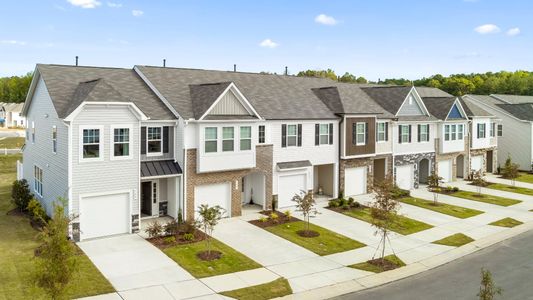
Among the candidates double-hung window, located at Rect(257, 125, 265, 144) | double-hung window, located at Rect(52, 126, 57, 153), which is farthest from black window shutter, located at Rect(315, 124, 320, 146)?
double-hung window, located at Rect(52, 126, 57, 153)

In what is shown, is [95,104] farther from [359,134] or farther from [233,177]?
[359,134]

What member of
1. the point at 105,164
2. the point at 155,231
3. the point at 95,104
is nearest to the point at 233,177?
the point at 155,231

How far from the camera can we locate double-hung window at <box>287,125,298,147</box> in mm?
29969

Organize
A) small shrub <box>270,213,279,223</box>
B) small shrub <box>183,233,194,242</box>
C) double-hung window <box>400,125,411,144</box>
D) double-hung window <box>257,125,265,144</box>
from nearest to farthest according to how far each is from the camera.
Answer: small shrub <box>183,233,194,242</box>
small shrub <box>270,213,279,223</box>
double-hung window <box>257,125,265,144</box>
double-hung window <box>400,125,411,144</box>

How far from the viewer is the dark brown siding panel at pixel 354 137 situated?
3228 centimetres

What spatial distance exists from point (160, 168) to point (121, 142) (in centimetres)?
305

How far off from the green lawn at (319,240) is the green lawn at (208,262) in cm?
369

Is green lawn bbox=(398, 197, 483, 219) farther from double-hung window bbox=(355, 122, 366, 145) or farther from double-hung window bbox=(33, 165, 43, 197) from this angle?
double-hung window bbox=(33, 165, 43, 197)

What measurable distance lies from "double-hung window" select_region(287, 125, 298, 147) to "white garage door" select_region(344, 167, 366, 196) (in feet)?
17.6

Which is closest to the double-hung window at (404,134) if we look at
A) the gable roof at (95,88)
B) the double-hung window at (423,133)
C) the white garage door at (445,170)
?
the double-hung window at (423,133)

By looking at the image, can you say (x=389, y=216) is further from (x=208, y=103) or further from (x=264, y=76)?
(x=264, y=76)

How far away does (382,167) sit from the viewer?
36750 mm

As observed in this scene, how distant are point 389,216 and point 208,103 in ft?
39.3

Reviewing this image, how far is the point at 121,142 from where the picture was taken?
870 inches
